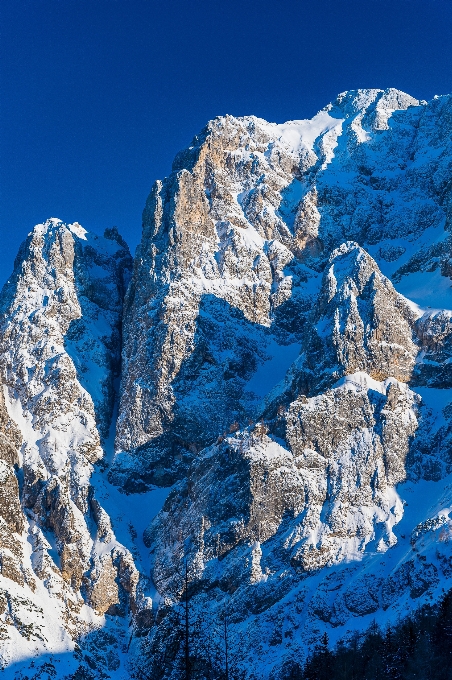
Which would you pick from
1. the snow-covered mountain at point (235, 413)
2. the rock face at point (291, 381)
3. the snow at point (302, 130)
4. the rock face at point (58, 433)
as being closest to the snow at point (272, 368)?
the rock face at point (291, 381)

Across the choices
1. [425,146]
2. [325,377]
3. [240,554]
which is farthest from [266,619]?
[425,146]

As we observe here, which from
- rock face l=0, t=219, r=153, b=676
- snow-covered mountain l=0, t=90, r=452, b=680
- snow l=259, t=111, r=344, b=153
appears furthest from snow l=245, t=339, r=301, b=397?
snow l=259, t=111, r=344, b=153

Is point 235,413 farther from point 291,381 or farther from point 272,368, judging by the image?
point 291,381

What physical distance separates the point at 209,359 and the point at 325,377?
24.3 m

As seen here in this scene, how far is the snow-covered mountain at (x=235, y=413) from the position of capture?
10012cm

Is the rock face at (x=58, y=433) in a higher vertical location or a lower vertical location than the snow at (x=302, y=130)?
lower

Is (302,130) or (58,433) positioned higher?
(302,130)

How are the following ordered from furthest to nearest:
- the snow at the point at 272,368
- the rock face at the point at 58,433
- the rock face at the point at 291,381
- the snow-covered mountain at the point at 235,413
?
1. the snow at the point at 272,368
2. the rock face at the point at 58,433
3. the snow-covered mountain at the point at 235,413
4. the rock face at the point at 291,381

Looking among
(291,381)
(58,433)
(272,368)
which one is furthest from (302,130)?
(58,433)

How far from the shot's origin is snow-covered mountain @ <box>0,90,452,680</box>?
100 metres

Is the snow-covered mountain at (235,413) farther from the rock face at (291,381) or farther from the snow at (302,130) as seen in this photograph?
the snow at (302,130)

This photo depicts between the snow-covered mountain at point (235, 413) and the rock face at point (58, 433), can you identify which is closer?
the snow-covered mountain at point (235, 413)

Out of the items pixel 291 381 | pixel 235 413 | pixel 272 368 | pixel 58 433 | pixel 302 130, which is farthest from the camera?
pixel 302 130

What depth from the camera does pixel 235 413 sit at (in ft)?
428
